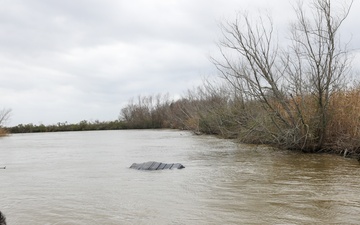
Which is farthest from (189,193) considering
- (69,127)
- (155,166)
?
(69,127)

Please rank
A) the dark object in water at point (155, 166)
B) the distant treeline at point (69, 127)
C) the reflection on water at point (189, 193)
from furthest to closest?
the distant treeline at point (69, 127), the dark object in water at point (155, 166), the reflection on water at point (189, 193)

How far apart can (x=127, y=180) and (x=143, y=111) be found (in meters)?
49.3

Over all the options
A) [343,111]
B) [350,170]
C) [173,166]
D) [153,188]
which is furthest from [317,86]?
[153,188]

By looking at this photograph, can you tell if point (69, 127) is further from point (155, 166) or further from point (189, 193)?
point (189, 193)

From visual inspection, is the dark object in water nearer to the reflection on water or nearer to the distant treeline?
the reflection on water

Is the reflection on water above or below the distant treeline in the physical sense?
below

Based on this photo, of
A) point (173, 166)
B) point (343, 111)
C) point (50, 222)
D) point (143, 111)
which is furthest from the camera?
point (143, 111)

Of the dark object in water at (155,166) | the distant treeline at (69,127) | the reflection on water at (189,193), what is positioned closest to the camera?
the reflection on water at (189,193)

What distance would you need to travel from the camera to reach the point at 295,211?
637cm

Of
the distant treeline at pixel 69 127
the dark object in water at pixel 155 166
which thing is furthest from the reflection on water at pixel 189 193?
the distant treeline at pixel 69 127

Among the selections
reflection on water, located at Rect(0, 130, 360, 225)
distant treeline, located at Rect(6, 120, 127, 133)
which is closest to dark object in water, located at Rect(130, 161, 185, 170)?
reflection on water, located at Rect(0, 130, 360, 225)

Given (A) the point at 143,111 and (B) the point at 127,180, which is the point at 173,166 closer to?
(B) the point at 127,180

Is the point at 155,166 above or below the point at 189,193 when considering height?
above

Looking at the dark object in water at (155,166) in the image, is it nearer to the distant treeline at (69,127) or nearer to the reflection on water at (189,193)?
the reflection on water at (189,193)
